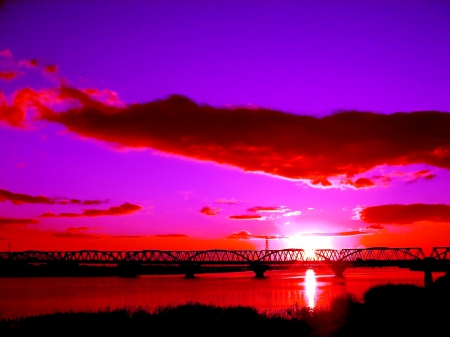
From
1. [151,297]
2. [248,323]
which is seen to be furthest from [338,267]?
[248,323]

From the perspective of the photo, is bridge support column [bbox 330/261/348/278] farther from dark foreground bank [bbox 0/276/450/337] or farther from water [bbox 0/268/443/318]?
dark foreground bank [bbox 0/276/450/337]

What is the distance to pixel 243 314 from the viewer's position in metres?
32.1

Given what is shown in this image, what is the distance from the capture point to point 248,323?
1172 inches

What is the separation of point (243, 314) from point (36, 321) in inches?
496

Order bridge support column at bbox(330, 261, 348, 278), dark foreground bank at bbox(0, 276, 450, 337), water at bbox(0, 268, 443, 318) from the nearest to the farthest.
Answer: dark foreground bank at bbox(0, 276, 450, 337), water at bbox(0, 268, 443, 318), bridge support column at bbox(330, 261, 348, 278)

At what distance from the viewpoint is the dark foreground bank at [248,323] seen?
26953 millimetres

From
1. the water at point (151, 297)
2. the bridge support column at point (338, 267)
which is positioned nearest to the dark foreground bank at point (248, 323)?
the water at point (151, 297)

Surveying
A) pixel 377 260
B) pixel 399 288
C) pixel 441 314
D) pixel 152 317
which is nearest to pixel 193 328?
pixel 152 317

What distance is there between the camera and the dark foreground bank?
88.4 ft

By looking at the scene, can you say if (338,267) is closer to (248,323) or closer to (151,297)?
(151,297)

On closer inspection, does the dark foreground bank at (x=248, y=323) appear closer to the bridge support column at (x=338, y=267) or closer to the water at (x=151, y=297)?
the water at (x=151, y=297)

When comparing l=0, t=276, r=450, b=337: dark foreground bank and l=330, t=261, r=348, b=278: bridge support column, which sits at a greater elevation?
l=0, t=276, r=450, b=337: dark foreground bank

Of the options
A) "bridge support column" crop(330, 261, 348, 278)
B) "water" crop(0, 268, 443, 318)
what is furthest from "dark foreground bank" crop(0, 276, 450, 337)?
"bridge support column" crop(330, 261, 348, 278)

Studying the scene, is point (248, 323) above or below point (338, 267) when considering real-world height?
above
